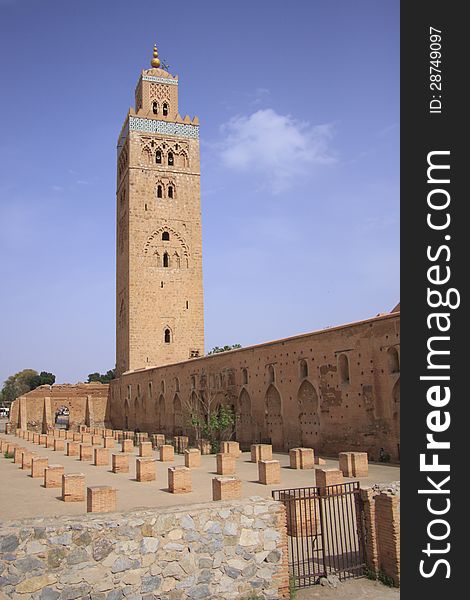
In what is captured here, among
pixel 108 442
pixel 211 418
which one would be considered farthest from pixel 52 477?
pixel 108 442

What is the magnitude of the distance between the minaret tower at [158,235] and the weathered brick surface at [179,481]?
2370 centimetres

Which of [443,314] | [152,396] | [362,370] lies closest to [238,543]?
[443,314]

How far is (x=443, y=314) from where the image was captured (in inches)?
193

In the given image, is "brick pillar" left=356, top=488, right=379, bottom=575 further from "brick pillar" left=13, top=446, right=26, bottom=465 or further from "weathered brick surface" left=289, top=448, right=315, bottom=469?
"brick pillar" left=13, top=446, right=26, bottom=465

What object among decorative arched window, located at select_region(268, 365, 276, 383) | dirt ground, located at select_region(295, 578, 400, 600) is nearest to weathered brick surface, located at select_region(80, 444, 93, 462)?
decorative arched window, located at select_region(268, 365, 276, 383)

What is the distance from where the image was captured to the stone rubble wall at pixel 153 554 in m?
4.91

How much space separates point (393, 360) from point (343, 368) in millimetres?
2141

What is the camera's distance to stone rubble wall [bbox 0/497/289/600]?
4906mm

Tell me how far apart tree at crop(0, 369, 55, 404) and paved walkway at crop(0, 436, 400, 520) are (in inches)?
2305

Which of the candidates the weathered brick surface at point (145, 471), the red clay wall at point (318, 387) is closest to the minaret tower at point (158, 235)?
the red clay wall at point (318, 387)

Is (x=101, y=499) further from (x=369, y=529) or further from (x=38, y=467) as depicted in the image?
(x=38, y=467)

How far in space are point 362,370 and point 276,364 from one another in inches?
179

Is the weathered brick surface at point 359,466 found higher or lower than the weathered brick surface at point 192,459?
higher

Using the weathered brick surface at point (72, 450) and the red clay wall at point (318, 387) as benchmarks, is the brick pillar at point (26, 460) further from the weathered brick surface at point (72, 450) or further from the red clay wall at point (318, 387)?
the red clay wall at point (318, 387)
